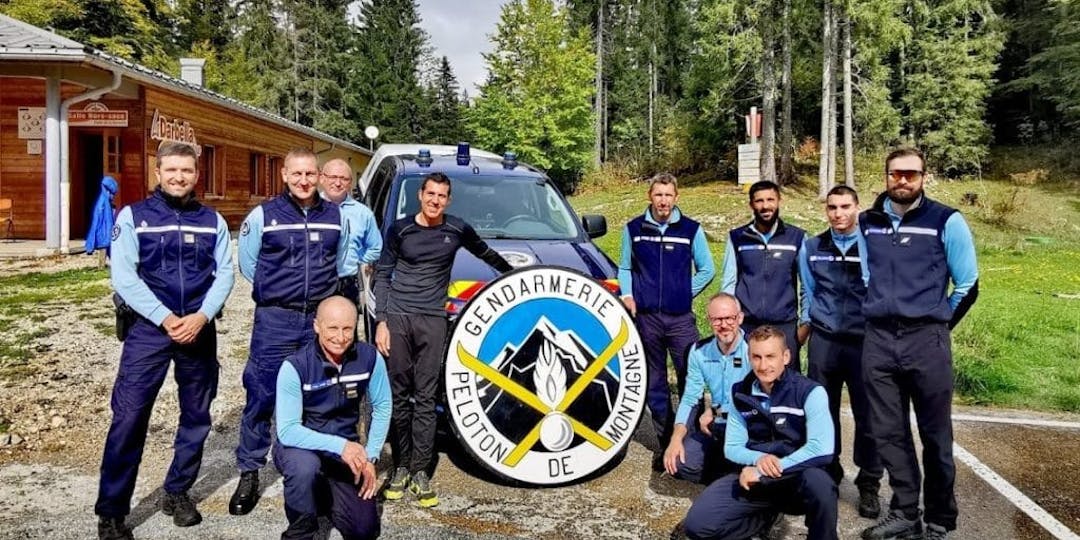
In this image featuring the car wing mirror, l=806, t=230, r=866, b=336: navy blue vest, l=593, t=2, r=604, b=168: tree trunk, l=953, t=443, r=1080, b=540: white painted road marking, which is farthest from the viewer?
l=593, t=2, r=604, b=168: tree trunk

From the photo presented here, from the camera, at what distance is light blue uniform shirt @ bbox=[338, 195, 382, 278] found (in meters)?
4.46

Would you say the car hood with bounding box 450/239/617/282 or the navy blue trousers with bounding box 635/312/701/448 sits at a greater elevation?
the car hood with bounding box 450/239/617/282

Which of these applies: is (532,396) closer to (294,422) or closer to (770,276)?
(294,422)

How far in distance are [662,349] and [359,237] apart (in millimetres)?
2032

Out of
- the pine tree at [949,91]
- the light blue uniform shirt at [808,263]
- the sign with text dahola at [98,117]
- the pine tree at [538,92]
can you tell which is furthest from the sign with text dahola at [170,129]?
the pine tree at [949,91]

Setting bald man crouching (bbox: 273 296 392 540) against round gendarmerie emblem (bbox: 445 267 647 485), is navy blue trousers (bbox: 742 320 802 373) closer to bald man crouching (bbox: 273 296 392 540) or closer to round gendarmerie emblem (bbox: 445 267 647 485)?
round gendarmerie emblem (bbox: 445 267 647 485)

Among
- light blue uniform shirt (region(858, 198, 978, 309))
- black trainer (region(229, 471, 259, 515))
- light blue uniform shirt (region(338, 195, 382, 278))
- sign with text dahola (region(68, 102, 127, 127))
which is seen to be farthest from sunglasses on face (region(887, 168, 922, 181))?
sign with text dahola (region(68, 102, 127, 127))

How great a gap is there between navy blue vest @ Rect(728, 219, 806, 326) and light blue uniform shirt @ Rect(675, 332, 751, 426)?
1.89 feet

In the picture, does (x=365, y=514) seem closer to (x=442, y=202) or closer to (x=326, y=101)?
(x=442, y=202)

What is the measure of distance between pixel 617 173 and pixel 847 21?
1885 centimetres

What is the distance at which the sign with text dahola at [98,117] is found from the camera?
14812mm

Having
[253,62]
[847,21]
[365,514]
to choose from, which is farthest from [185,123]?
[253,62]

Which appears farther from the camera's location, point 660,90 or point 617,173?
point 660,90

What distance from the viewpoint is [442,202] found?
4.26 meters
